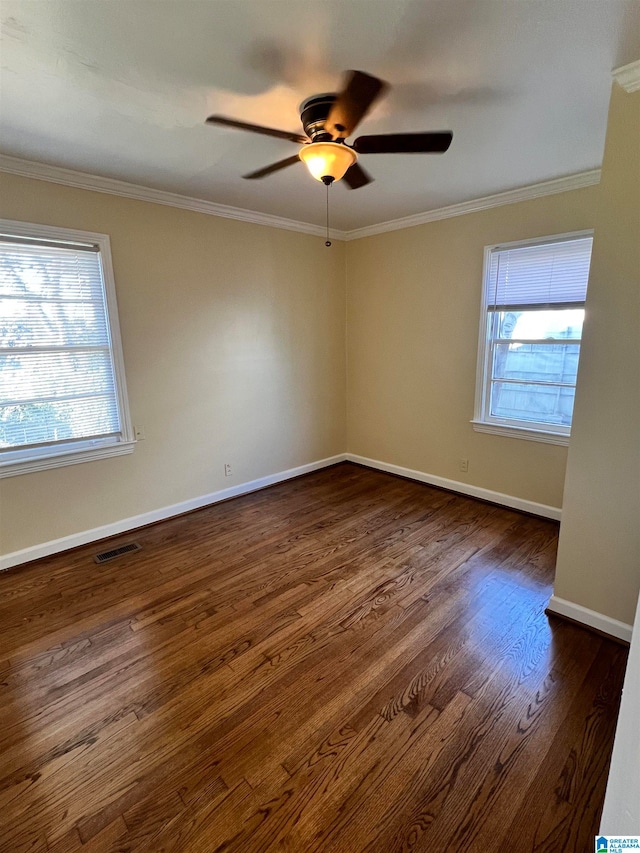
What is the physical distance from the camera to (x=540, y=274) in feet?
10.2

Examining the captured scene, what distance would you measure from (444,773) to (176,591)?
1735mm

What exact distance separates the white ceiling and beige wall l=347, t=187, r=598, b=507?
0.62 metres

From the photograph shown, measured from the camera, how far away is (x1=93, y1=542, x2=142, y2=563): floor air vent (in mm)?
2852

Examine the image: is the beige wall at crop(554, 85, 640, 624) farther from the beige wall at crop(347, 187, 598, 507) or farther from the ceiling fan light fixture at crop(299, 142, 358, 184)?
the beige wall at crop(347, 187, 598, 507)

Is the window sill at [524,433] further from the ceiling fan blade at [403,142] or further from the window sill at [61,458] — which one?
the window sill at [61,458]

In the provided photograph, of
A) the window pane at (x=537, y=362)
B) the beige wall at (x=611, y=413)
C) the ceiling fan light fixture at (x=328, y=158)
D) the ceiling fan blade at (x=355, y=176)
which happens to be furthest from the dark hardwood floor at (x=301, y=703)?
the ceiling fan blade at (x=355, y=176)

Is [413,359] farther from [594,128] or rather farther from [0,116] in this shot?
[0,116]

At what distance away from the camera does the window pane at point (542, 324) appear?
9.91 ft

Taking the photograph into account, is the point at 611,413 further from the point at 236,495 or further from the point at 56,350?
the point at 56,350

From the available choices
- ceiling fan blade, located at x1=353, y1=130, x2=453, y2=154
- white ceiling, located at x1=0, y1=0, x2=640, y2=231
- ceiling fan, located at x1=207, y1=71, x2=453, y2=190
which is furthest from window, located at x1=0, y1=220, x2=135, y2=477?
ceiling fan blade, located at x1=353, y1=130, x2=453, y2=154

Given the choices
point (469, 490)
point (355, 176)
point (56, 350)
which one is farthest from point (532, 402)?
point (56, 350)

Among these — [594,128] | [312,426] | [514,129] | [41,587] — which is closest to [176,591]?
[41,587]
